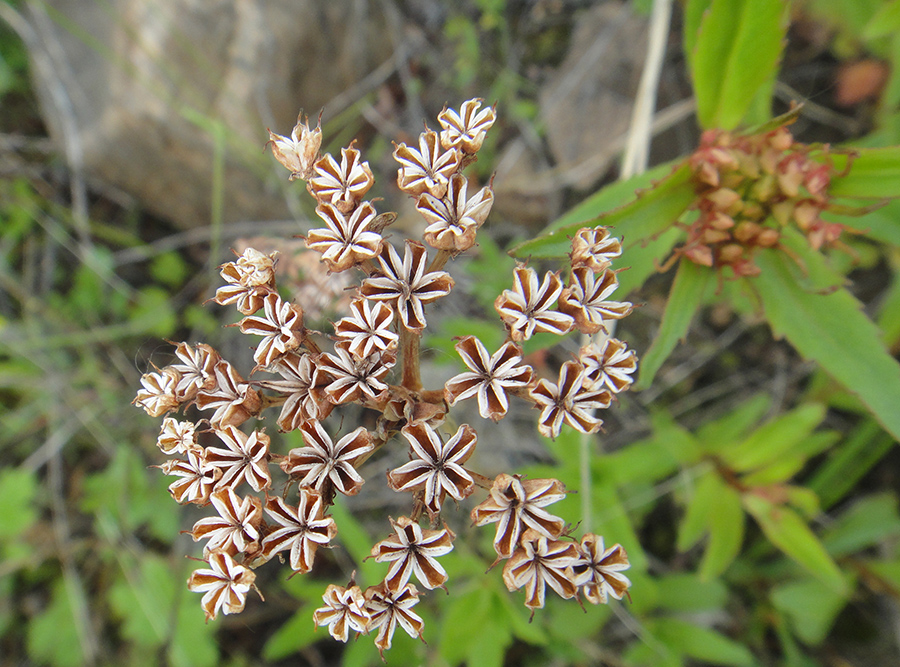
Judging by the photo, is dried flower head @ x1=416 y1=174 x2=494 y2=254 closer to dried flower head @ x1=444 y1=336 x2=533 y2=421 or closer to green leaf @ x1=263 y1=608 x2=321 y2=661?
dried flower head @ x1=444 y1=336 x2=533 y2=421

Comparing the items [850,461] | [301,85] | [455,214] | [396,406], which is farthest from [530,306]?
[301,85]

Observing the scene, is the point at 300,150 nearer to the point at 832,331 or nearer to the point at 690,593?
the point at 832,331

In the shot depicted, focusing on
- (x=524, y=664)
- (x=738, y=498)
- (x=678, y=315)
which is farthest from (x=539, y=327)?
(x=524, y=664)

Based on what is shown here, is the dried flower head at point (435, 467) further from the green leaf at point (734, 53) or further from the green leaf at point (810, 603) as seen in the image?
the green leaf at point (810, 603)

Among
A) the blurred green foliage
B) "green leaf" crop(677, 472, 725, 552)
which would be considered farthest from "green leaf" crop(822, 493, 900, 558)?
"green leaf" crop(677, 472, 725, 552)

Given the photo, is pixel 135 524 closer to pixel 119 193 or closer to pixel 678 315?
pixel 119 193
